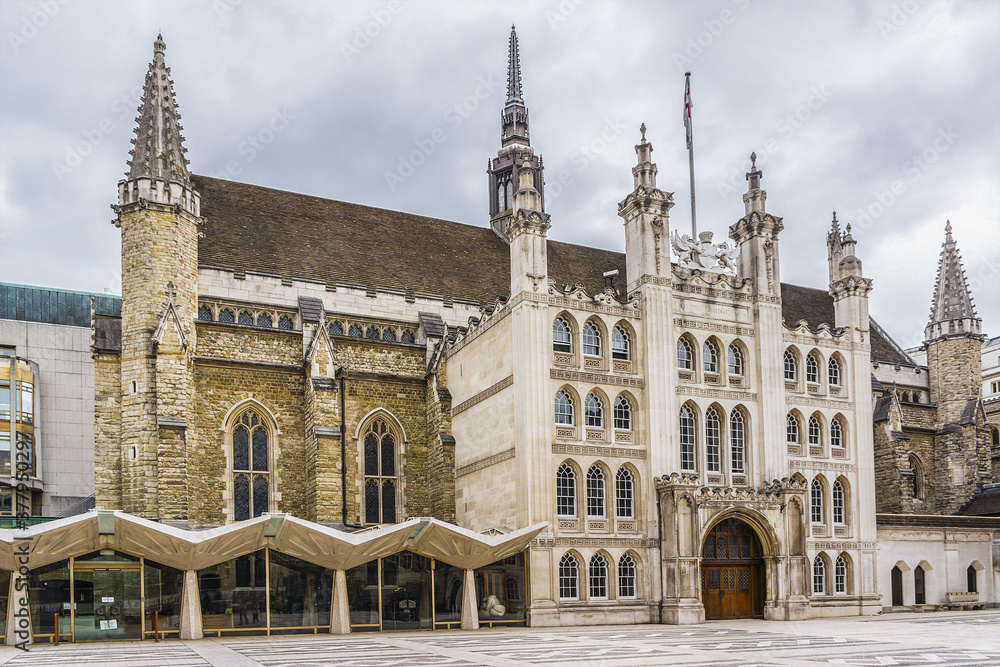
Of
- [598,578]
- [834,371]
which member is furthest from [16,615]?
[834,371]

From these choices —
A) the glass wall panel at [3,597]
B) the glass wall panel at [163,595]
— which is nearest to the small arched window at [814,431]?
the glass wall panel at [163,595]

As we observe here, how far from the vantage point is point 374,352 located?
1427 inches

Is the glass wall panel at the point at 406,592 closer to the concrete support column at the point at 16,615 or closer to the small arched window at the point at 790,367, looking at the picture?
the concrete support column at the point at 16,615

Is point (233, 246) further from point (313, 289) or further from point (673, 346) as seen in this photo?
point (673, 346)

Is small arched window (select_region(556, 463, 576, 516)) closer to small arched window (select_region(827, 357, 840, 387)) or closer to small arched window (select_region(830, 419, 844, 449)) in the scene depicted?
small arched window (select_region(830, 419, 844, 449))

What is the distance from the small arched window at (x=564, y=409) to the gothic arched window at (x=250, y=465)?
10.2 m

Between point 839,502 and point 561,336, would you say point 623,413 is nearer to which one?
point 561,336

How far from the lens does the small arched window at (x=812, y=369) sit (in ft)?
119

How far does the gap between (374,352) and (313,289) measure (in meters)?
3.36

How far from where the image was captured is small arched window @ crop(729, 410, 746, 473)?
3428 cm

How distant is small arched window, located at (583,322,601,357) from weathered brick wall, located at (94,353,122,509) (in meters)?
15.1

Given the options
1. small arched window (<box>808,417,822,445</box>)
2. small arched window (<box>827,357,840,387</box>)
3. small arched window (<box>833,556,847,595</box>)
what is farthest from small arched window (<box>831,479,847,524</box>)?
small arched window (<box>827,357,840,387</box>)

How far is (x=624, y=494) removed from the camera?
32.3 meters

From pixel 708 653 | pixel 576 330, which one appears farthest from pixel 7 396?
pixel 708 653
